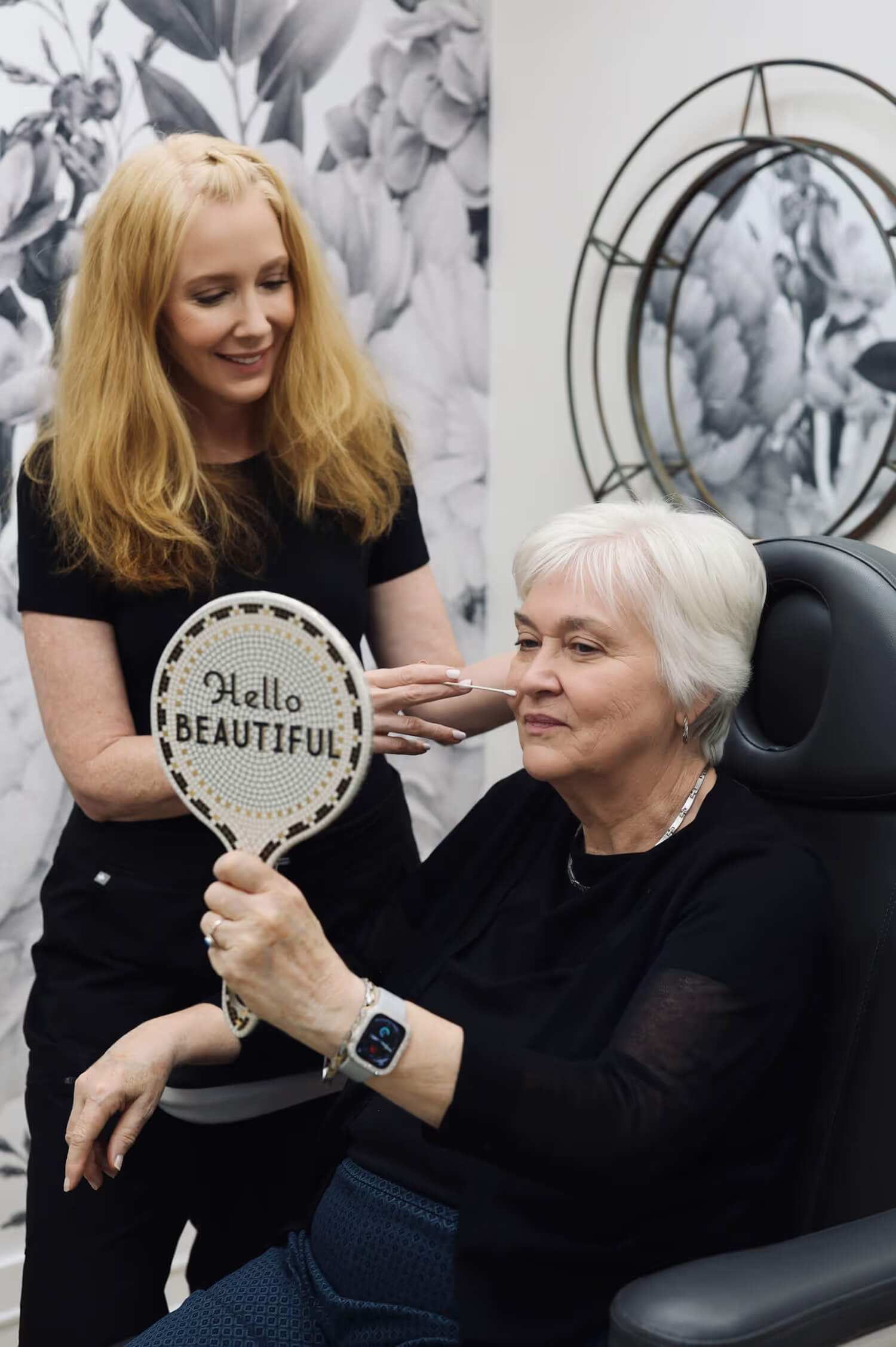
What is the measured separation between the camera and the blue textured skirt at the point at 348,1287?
4.19 feet

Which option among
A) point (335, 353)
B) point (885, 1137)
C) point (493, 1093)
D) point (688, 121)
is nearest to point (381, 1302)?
point (493, 1093)

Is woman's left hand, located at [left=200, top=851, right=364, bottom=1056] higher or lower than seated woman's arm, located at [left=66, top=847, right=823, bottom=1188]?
higher

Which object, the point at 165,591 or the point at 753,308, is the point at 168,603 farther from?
the point at 753,308

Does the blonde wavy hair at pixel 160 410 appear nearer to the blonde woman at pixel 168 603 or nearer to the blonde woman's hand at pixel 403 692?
the blonde woman at pixel 168 603

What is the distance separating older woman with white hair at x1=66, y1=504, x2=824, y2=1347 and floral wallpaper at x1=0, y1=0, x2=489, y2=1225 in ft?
3.09

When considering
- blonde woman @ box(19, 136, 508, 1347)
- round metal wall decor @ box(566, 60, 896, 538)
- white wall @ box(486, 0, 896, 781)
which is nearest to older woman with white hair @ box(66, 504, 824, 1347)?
blonde woman @ box(19, 136, 508, 1347)

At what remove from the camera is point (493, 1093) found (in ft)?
3.48

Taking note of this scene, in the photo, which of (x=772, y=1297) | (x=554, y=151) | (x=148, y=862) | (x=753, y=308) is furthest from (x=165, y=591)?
(x=554, y=151)

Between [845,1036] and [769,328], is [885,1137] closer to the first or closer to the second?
[845,1036]

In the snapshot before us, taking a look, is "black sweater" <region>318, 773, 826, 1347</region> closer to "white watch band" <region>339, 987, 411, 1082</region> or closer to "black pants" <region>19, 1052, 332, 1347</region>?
"white watch band" <region>339, 987, 411, 1082</region>

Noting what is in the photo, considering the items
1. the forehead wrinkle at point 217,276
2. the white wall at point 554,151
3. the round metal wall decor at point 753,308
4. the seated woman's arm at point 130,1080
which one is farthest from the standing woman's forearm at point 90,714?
the white wall at point 554,151

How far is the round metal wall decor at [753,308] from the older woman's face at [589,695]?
0.98 meters

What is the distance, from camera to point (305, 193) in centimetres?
260

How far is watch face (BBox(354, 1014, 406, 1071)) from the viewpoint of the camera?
1015mm
